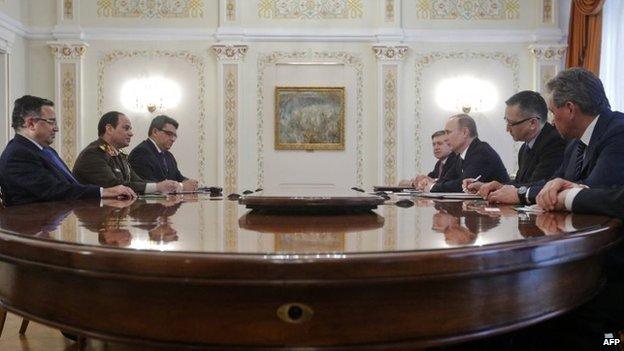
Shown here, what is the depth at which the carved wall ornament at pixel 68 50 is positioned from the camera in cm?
823

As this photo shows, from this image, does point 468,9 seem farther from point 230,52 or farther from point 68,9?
point 68,9

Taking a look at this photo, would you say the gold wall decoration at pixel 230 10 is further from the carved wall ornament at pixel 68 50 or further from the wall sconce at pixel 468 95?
the wall sconce at pixel 468 95

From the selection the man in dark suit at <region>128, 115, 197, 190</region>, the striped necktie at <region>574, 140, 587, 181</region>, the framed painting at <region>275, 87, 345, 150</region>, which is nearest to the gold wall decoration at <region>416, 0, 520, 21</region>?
the framed painting at <region>275, 87, 345, 150</region>

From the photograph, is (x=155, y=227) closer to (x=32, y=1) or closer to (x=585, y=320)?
(x=585, y=320)

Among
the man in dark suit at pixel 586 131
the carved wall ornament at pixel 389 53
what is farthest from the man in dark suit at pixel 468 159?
the carved wall ornament at pixel 389 53

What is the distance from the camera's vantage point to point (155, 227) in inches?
53.2

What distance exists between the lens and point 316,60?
27.5 feet

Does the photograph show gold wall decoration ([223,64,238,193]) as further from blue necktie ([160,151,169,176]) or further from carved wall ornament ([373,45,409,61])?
blue necktie ([160,151,169,176])

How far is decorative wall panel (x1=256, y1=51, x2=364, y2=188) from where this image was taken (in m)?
8.38

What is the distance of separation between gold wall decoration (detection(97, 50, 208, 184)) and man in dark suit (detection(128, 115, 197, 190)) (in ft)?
6.41

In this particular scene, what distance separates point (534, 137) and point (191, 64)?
5.70 m

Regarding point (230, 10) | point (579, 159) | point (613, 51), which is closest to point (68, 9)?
point (230, 10)

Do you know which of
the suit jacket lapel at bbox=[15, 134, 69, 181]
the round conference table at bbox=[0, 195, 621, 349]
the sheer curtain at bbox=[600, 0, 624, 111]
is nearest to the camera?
the round conference table at bbox=[0, 195, 621, 349]

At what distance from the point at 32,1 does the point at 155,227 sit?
8.28 m
